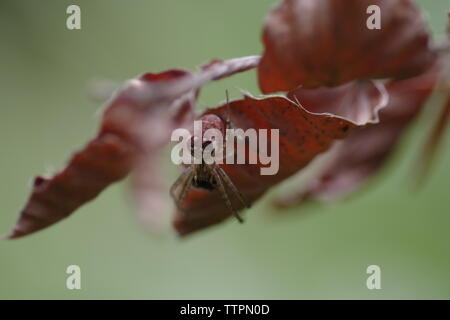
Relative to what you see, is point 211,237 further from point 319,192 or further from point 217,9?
point 319,192

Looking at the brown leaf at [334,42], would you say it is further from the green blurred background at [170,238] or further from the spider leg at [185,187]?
the green blurred background at [170,238]

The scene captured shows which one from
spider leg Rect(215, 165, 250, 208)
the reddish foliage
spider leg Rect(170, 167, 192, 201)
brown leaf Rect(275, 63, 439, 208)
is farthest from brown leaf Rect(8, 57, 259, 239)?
brown leaf Rect(275, 63, 439, 208)

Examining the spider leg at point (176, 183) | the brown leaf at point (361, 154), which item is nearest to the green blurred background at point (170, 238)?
the brown leaf at point (361, 154)

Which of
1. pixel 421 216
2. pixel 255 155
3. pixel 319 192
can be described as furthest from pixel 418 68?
pixel 421 216

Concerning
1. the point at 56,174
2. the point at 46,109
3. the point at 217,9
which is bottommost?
the point at 56,174

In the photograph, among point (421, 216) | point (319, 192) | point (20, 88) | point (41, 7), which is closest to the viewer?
point (319, 192)

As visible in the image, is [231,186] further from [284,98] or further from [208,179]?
[284,98]

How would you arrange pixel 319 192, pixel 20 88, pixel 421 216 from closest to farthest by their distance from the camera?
pixel 319 192 → pixel 421 216 → pixel 20 88
